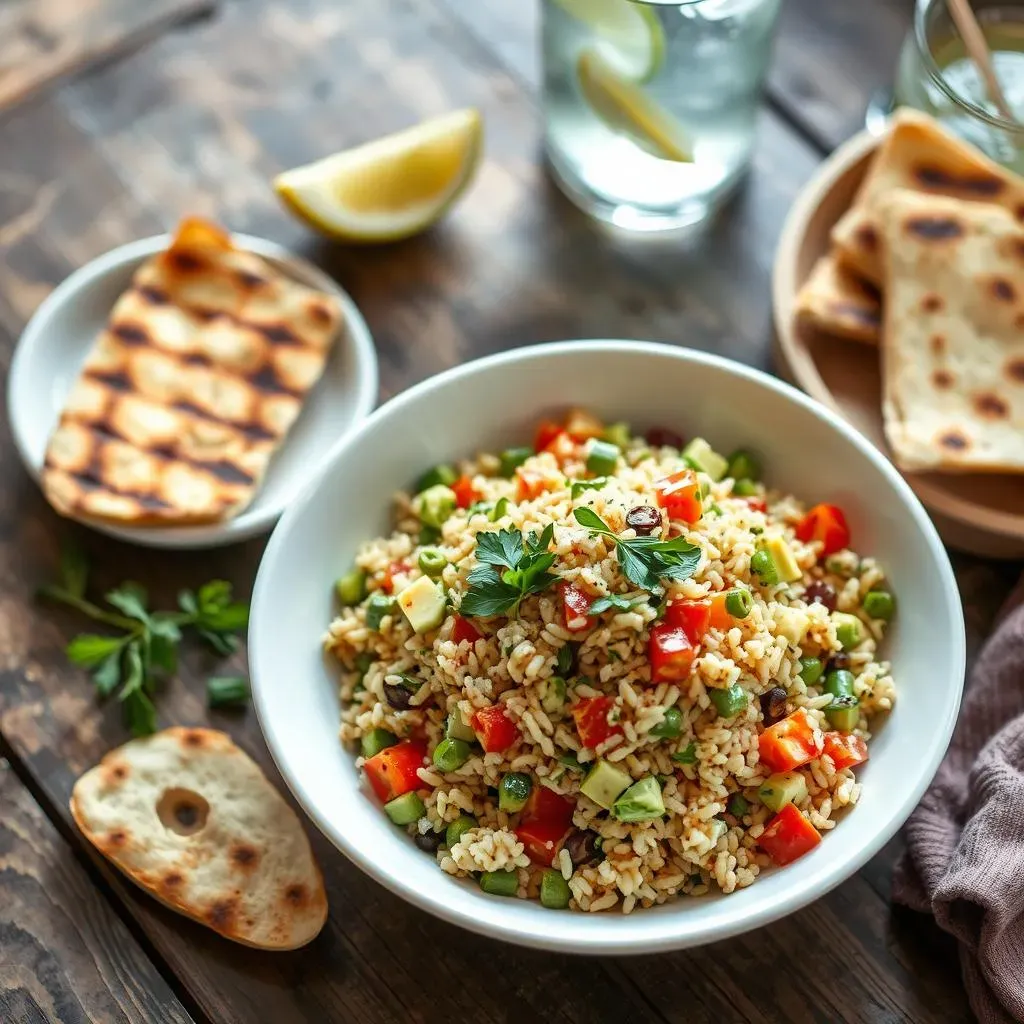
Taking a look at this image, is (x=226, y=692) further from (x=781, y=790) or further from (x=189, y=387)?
(x=781, y=790)

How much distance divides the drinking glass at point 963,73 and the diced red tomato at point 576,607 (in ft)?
5.75

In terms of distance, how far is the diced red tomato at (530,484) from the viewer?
2619 mm

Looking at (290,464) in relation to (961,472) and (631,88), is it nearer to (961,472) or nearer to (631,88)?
(631,88)

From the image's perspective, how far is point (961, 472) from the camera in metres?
3.00

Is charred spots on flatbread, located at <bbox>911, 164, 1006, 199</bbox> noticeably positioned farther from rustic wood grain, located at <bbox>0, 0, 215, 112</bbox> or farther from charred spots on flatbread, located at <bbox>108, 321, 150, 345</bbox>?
rustic wood grain, located at <bbox>0, 0, 215, 112</bbox>

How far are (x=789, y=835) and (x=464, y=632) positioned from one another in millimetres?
733

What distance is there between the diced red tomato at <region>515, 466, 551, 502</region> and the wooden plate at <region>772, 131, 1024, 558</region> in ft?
2.76

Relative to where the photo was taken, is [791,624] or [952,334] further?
[952,334]

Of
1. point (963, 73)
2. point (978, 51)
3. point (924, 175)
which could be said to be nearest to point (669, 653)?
point (924, 175)

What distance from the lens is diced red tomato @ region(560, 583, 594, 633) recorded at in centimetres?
226

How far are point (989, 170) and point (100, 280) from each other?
7.94ft

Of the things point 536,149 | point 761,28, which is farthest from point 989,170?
point 536,149

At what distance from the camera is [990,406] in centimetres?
297

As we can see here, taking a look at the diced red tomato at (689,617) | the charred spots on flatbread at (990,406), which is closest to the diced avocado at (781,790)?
the diced red tomato at (689,617)
